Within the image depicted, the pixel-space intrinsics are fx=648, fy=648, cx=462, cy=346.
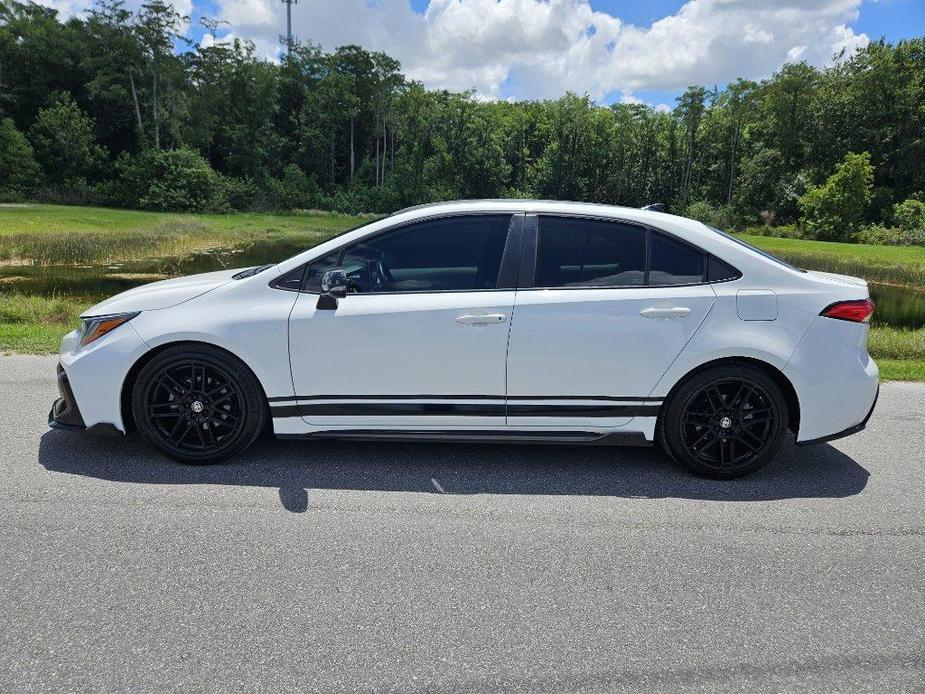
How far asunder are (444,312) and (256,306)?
1.19 metres

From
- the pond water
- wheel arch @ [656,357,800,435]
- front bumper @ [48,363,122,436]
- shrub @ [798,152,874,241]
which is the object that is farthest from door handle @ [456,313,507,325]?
shrub @ [798,152,874,241]

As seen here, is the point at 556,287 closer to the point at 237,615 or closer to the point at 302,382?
the point at 302,382

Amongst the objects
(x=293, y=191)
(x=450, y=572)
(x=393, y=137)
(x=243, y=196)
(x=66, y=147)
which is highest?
(x=393, y=137)

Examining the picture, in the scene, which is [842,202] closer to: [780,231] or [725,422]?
[780,231]

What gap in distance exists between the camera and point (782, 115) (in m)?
71.0

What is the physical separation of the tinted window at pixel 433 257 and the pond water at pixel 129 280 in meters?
13.1

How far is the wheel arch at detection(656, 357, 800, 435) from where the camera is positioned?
13.3ft

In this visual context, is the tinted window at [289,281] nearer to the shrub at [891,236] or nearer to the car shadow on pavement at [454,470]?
the car shadow on pavement at [454,470]

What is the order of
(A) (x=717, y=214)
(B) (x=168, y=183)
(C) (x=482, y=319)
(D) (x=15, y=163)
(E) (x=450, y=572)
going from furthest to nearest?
(A) (x=717, y=214), (B) (x=168, y=183), (D) (x=15, y=163), (C) (x=482, y=319), (E) (x=450, y=572)

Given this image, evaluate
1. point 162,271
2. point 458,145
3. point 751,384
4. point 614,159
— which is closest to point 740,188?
point 614,159

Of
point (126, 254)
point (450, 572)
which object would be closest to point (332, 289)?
point (450, 572)

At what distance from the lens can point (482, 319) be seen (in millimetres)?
3975

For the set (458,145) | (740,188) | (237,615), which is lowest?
(237,615)

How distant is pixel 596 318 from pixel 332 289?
1642mm
